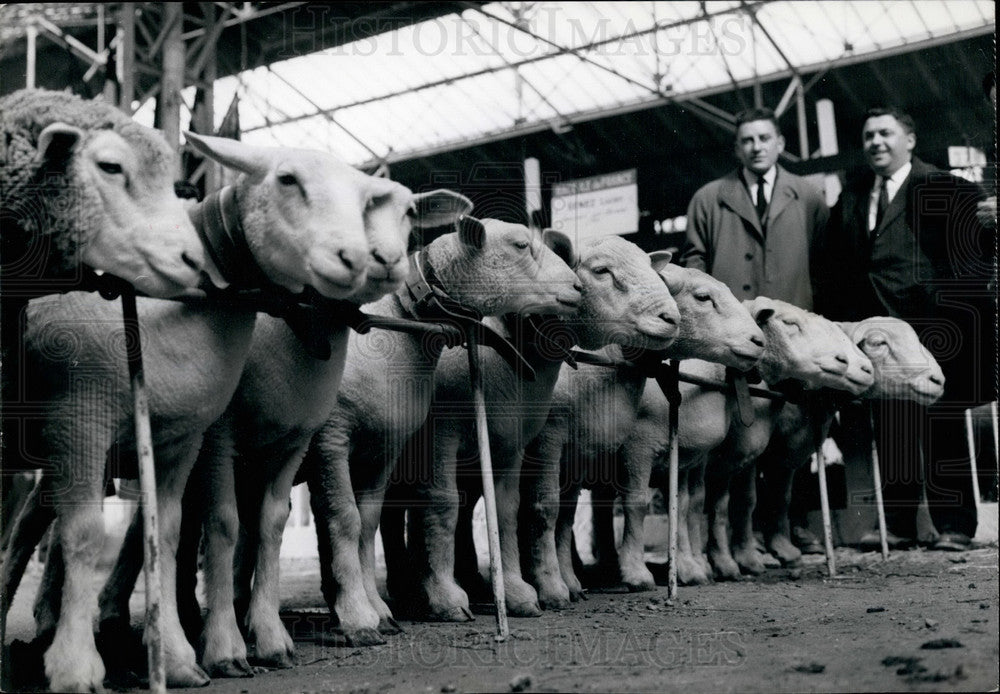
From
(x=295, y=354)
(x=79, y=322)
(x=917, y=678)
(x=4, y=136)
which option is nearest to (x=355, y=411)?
(x=295, y=354)

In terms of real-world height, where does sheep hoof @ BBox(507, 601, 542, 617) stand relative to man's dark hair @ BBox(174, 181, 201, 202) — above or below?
below

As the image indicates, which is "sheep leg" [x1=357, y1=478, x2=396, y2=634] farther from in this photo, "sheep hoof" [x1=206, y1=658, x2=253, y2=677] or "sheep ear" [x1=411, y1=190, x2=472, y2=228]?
"sheep ear" [x1=411, y1=190, x2=472, y2=228]

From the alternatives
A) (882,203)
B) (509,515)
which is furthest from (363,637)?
(882,203)

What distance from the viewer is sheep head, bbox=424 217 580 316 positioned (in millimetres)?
5648

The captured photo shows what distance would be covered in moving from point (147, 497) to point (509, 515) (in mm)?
2786

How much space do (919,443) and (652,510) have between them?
3843 millimetres

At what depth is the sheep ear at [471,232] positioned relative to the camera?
549 cm

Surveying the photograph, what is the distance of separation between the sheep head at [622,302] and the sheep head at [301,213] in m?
2.09

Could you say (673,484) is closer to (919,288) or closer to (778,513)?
(778,513)

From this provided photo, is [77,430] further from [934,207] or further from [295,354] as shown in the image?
[934,207]

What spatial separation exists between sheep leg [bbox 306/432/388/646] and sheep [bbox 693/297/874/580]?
3.27 m

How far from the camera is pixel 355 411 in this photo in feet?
17.3

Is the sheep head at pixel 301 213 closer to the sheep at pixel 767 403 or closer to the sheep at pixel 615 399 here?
the sheep at pixel 615 399

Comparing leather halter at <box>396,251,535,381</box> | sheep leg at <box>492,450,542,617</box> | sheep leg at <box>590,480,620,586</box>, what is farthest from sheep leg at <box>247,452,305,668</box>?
sheep leg at <box>590,480,620,586</box>
